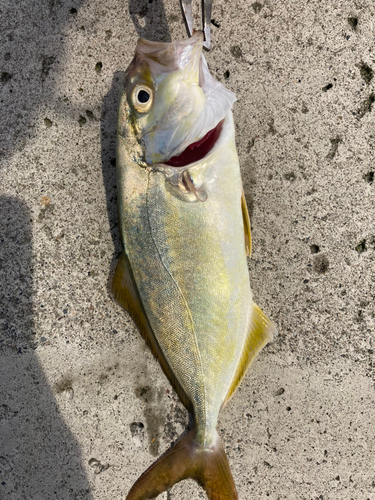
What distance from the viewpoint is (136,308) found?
1845 millimetres

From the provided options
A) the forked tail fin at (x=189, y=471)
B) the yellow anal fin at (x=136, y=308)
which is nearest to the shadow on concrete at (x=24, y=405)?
the forked tail fin at (x=189, y=471)

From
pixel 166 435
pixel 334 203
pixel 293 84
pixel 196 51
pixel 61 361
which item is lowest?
pixel 166 435

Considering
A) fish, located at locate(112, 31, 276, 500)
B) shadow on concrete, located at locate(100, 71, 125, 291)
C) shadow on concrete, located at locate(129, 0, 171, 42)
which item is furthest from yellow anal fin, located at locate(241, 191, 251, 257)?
shadow on concrete, located at locate(129, 0, 171, 42)

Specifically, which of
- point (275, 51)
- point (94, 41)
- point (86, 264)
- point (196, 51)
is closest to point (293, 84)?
point (275, 51)

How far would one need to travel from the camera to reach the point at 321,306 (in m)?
1.92

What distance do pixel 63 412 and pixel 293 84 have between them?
2.29m

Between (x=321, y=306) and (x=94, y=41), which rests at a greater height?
(x=94, y=41)

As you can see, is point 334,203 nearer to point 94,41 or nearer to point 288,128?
point 288,128

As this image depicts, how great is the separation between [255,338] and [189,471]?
0.76 m

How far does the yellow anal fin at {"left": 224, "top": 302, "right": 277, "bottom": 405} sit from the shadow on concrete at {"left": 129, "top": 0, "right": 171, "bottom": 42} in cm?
164

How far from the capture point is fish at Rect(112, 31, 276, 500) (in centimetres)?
154

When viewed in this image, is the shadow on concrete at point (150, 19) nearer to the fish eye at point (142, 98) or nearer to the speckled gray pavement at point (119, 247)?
the speckled gray pavement at point (119, 247)

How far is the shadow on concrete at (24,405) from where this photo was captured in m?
1.99

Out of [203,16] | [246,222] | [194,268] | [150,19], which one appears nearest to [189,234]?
[194,268]
